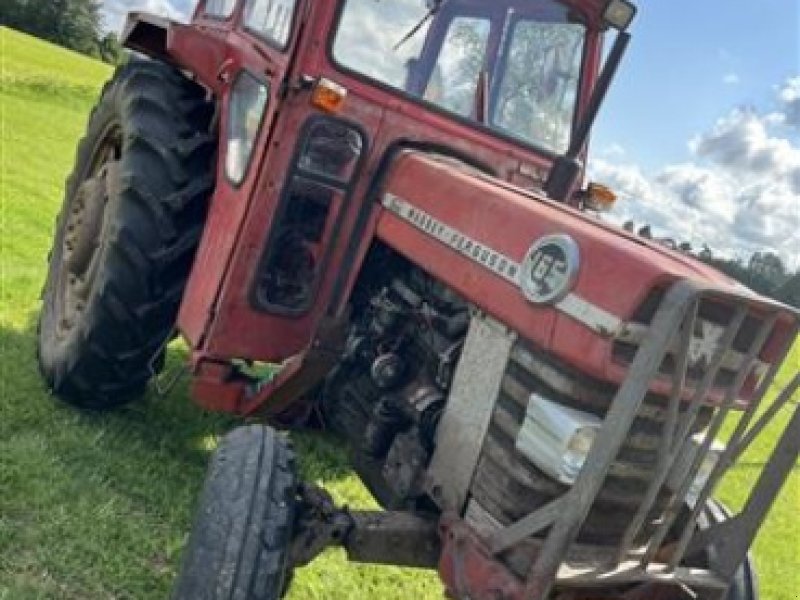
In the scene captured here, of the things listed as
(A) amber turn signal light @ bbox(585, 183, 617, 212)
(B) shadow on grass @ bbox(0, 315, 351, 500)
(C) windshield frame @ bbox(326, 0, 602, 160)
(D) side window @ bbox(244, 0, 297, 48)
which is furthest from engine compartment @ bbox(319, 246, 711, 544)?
(A) amber turn signal light @ bbox(585, 183, 617, 212)

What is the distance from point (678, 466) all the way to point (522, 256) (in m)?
0.71

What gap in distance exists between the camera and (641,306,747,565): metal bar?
8.13ft

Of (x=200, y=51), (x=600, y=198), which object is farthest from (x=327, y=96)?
(x=600, y=198)

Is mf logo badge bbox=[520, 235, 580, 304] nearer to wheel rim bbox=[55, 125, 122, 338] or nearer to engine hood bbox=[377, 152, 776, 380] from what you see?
engine hood bbox=[377, 152, 776, 380]

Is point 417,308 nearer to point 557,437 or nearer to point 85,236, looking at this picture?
point 557,437

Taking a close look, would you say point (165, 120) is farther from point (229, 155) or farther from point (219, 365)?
point (219, 365)

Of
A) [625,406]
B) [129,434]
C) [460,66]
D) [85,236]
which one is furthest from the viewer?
[85,236]

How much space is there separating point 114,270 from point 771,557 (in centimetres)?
461

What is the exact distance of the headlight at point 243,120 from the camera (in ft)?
12.4

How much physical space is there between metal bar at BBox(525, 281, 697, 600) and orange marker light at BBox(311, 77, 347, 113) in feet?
4.90

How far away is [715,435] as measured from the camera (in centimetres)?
260

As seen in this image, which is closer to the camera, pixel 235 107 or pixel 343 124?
pixel 343 124

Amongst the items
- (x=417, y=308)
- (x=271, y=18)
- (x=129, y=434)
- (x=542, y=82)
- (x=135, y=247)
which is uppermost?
(x=542, y=82)

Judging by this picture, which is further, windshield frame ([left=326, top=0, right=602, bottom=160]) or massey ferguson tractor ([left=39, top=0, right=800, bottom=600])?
windshield frame ([left=326, top=0, right=602, bottom=160])
